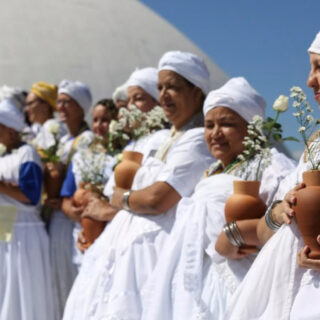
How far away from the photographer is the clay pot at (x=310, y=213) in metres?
2.42

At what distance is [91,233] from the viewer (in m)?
4.98

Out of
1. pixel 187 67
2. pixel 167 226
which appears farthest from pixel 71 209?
pixel 187 67

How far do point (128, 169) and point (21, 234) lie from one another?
1739mm

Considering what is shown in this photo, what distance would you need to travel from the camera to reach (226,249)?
3.28 metres

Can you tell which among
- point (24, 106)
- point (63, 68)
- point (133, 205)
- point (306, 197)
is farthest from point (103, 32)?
point (306, 197)

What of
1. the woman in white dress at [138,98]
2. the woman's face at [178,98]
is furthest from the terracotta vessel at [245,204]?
the woman in white dress at [138,98]

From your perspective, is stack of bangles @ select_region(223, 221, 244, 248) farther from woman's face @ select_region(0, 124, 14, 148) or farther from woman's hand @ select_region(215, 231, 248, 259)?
woman's face @ select_region(0, 124, 14, 148)

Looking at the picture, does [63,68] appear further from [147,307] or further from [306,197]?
[306,197]

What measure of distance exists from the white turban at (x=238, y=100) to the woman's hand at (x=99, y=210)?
1311 millimetres

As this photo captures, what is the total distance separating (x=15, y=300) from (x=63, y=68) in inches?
175

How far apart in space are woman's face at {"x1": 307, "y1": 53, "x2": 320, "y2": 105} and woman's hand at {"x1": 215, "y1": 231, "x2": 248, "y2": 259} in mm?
823

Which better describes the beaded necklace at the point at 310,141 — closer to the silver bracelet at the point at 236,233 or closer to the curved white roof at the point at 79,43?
the silver bracelet at the point at 236,233

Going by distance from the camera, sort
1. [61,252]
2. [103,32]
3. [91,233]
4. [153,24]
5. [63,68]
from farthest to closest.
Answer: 1. [153,24]
2. [103,32]
3. [63,68]
4. [61,252]
5. [91,233]

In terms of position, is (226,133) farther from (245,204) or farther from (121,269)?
(121,269)
